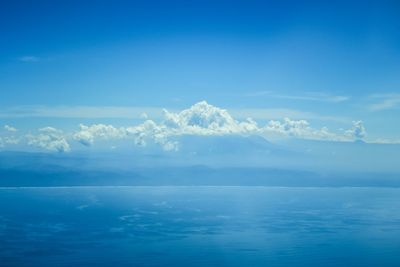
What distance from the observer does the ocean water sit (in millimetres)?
23344

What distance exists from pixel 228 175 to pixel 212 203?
36641mm

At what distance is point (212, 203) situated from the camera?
5172cm

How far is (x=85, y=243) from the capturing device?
26.9 metres

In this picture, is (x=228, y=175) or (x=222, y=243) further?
(x=228, y=175)

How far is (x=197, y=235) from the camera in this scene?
1176 inches

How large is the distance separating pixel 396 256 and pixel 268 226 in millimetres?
11935

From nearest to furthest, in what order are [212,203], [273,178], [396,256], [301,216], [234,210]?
[396,256] < [301,216] < [234,210] < [212,203] < [273,178]

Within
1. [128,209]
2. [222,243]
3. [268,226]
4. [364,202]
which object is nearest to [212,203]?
[128,209]

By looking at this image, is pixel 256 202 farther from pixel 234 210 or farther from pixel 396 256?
pixel 396 256

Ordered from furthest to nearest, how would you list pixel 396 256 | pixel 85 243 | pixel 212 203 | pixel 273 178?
pixel 273 178
pixel 212 203
pixel 85 243
pixel 396 256

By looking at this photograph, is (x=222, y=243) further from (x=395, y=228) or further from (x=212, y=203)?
(x=212, y=203)

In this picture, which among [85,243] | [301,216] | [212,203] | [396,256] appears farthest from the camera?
[212,203]

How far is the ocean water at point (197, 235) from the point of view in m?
23.3

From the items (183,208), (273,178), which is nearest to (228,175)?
(273,178)
